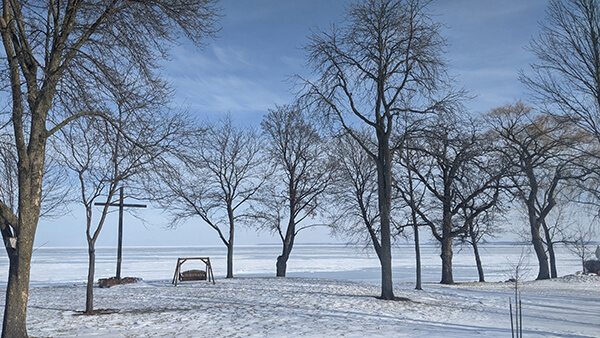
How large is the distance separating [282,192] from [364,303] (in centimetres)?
1405

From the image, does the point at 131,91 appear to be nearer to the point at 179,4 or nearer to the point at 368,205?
the point at 179,4

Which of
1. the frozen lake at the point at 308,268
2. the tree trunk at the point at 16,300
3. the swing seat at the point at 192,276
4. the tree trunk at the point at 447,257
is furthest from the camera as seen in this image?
the frozen lake at the point at 308,268

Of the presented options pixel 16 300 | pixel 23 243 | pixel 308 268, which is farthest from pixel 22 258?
pixel 308 268

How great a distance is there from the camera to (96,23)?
28.8 feet

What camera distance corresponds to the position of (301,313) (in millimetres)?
11734

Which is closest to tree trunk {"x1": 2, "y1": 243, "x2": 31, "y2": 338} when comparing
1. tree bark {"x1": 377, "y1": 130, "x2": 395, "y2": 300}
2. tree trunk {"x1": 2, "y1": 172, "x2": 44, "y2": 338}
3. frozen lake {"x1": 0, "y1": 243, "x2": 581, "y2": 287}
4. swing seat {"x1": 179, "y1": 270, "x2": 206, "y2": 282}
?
tree trunk {"x1": 2, "y1": 172, "x2": 44, "y2": 338}

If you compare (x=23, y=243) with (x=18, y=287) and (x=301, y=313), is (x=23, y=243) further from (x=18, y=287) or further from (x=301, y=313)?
(x=301, y=313)

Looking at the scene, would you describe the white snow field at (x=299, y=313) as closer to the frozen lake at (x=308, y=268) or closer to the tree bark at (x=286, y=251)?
the frozen lake at (x=308, y=268)

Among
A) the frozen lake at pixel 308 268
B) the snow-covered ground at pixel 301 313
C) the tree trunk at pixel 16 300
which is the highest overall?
the tree trunk at pixel 16 300

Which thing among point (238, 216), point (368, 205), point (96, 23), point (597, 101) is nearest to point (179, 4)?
point (96, 23)

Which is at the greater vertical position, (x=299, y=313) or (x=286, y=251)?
(x=286, y=251)

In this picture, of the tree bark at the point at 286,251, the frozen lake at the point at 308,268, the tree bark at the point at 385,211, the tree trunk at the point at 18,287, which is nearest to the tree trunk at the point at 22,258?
the tree trunk at the point at 18,287

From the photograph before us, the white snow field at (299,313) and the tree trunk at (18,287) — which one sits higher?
the tree trunk at (18,287)

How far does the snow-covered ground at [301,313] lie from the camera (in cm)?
970
